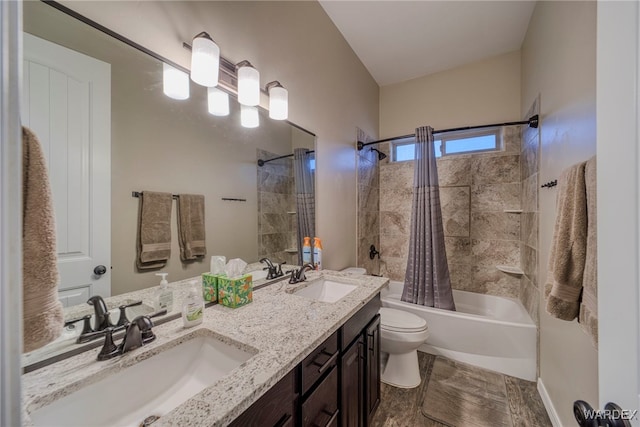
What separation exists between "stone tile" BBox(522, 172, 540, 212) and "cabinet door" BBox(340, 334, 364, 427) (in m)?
1.79

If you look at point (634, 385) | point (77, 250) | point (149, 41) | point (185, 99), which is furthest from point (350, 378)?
point (149, 41)

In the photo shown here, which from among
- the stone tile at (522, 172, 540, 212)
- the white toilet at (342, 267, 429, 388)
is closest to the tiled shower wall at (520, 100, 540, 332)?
the stone tile at (522, 172, 540, 212)

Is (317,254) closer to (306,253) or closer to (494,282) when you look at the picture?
(306,253)

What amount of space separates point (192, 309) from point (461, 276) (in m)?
2.76

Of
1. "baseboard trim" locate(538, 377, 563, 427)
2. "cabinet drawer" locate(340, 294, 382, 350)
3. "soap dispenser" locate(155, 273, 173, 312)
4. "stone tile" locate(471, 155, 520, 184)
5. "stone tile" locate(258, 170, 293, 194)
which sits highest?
"stone tile" locate(471, 155, 520, 184)

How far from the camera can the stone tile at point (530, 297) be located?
6.14ft

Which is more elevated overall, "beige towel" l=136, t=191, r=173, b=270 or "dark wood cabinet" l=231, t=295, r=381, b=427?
Result: "beige towel" l=136, t=191, r=173, b=270

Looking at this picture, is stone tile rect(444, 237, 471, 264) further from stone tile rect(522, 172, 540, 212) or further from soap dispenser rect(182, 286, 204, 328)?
soap dispenser rect(182, 286, 204, 328)

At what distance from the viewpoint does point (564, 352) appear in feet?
4.46

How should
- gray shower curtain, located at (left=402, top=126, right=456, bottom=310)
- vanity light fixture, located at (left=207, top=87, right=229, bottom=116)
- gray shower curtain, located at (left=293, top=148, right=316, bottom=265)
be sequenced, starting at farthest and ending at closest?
gray shower curtain, located at (left=402, top=126, right=456, bottom=310) → gray shower curtain, located at (left=293, top=148, right=316, bottom=265) → vanity light fixture, located at (left=207, top=87, right=229, bottom=116)

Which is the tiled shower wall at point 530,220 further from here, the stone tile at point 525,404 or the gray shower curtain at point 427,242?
the gray shower curtain at point 427,242

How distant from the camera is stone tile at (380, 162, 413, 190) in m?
2.99

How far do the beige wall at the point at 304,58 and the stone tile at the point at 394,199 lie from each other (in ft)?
2.42

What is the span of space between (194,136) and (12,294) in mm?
975
